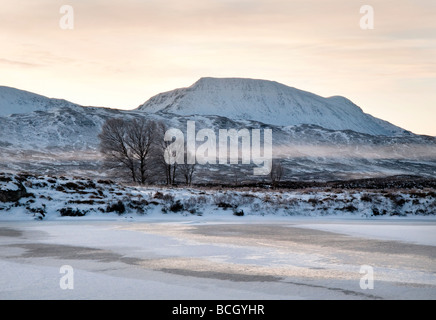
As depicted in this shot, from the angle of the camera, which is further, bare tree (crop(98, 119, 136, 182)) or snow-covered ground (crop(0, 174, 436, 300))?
bare tree (crop(98, 119, 136, 182))

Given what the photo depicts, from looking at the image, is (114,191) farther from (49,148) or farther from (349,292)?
(49,148)

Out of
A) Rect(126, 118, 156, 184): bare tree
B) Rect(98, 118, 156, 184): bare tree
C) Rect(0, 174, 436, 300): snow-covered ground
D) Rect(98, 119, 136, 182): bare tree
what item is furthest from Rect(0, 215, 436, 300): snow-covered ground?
Rect(98, 119, 136, 182): bare tree

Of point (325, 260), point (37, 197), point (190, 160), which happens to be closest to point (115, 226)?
point (37, 197)

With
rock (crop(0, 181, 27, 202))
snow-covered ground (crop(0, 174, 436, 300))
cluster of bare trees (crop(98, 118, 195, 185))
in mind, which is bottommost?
snow-covered ground (crop(0, 174, 436, 300))

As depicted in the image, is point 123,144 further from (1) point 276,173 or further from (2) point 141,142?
(1) point 276,173

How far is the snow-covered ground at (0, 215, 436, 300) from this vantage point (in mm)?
9094

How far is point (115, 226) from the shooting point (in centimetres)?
2206

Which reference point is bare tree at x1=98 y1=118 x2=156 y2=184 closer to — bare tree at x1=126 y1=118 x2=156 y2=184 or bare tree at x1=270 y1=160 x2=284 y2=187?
bare tree at x1=126 y1=118 x2=156 y2=184

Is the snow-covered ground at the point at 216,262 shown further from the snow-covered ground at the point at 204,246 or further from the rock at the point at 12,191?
the rock at the point at 12,191

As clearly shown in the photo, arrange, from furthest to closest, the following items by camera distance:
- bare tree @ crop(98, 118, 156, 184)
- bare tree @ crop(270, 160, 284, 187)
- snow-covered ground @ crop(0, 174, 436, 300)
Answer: bare tree @ crop(98, 118, 156, 184), bare tree @ crop(270, 160, 284, 187), snow-covered ground @ crop(0, 174, 436, 300)

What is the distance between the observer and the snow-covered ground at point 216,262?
9094 millimetres

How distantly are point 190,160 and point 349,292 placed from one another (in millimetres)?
58167
